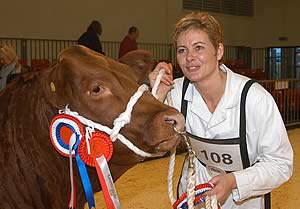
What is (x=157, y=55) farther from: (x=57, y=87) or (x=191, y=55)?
(x=57, y=87)

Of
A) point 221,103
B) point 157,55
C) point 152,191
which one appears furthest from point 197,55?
point 157,55

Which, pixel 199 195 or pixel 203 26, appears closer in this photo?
pixel 199 195

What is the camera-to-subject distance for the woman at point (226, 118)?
200 centimetres

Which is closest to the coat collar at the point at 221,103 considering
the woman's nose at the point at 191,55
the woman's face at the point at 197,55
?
the woman's face at the point at 197,55

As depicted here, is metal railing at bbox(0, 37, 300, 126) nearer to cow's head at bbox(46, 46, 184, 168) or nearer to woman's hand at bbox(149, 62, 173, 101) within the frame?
woman's hand at bbox(149, 62, 173, 101)

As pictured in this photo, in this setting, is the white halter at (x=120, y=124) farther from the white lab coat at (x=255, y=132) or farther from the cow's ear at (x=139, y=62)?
the white lab coat at (x=255, y=132)

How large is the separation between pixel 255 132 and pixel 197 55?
1.34ft

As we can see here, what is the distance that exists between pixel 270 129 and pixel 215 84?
313 millimetres

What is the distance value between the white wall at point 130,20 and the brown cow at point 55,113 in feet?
27.8

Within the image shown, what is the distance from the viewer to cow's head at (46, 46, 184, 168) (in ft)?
5.12

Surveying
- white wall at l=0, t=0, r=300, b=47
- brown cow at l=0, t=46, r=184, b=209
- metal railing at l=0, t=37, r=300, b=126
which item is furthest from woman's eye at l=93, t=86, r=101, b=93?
white wall at l=0, t=0, r=300, b=47

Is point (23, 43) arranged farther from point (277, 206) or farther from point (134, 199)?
point (277, 206)

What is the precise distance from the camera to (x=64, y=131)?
1614 millimetres

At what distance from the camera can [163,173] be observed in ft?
17.4
